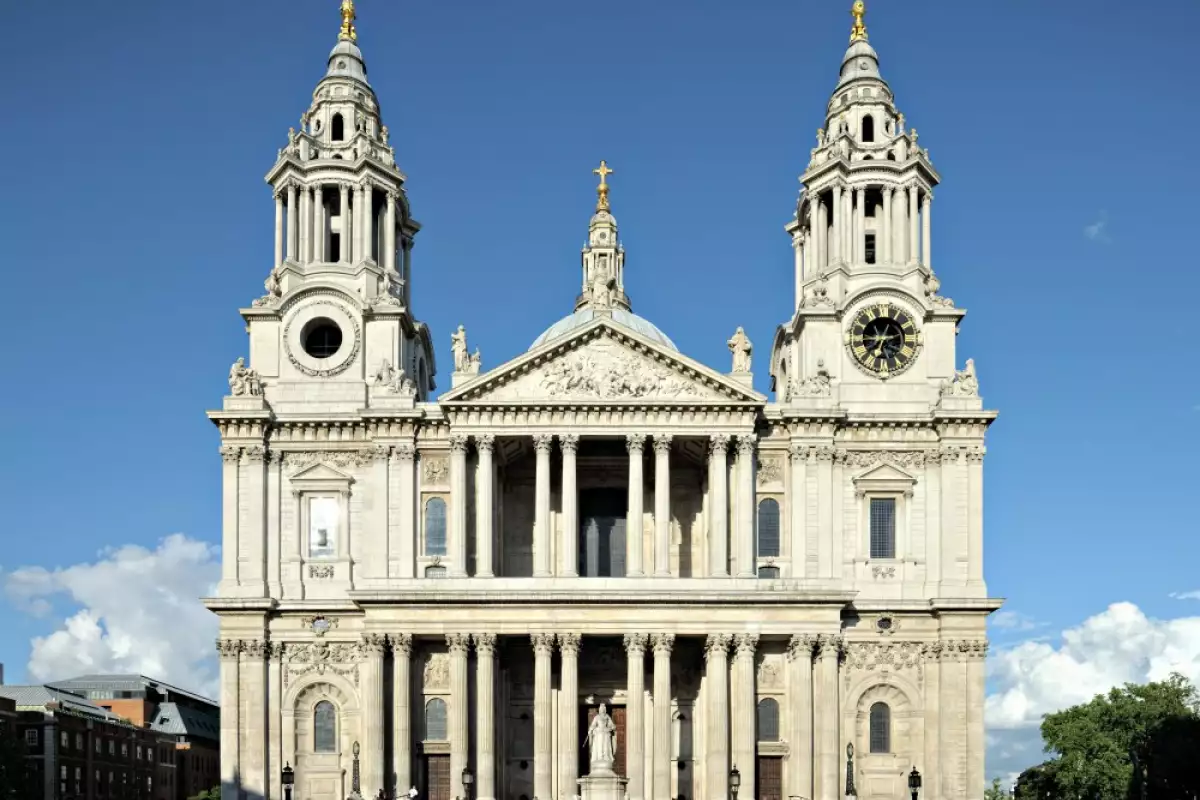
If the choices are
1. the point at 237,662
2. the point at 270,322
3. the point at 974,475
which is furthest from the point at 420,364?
the point at 974,475

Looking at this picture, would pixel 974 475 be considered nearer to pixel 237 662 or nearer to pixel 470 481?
pixel 470 481

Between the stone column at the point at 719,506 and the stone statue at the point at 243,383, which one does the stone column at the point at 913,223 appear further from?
the stone statue at the point at 243,383

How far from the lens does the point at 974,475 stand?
219ft

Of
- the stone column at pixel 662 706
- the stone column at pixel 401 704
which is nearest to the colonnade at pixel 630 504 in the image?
the stone column at pixel 662 706

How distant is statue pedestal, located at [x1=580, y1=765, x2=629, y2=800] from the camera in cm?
5722

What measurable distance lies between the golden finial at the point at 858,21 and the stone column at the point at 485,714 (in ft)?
103

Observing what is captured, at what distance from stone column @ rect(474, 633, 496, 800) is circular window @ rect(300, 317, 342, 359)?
13948 millimetres

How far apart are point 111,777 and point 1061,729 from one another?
188ft

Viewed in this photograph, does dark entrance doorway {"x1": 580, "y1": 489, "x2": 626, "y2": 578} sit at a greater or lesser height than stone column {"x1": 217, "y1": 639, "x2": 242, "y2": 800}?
greater

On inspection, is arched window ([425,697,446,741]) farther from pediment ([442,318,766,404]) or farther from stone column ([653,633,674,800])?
pediment ([442,318,766,404])

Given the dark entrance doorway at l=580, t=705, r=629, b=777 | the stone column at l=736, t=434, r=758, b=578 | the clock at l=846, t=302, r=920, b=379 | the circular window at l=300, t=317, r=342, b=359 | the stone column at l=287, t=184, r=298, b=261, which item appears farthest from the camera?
the stone column at l=287, t=184, r=298, b=261

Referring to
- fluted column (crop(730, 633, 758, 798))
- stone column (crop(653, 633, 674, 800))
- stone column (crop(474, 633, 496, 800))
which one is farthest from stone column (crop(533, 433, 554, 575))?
fluted column (crop(730, 633, 758, 798))

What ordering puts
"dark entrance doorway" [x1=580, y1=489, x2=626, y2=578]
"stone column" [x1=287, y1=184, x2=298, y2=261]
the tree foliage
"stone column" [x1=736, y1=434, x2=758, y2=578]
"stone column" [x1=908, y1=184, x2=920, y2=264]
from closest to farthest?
"stone column" [x1=736, y1=434, x2=758, y2=578] < "dark entrance doorway" [x1=580, y1=489, x2=626, y2=578] < "stone column" [x1=908, y1=184, x2=920, y2=264] < "stone column" [x1=287, y1=184, x2=298, y2=261] < the tree foliage

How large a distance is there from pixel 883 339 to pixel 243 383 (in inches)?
1010
